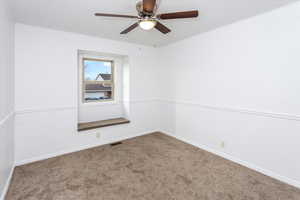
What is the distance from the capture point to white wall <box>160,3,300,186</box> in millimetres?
1941

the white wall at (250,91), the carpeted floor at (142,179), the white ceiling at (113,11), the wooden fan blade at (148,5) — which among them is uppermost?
the white ceiling at (113,11)

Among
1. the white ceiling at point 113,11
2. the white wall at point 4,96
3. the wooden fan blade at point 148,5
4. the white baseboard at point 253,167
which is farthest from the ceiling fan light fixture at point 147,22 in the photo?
the white baseboard at point 253,167

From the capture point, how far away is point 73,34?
2.89 meters

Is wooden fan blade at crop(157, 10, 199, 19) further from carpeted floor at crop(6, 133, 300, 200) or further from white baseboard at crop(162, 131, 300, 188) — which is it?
white baseboard at crop(162, 131, 300, 188)

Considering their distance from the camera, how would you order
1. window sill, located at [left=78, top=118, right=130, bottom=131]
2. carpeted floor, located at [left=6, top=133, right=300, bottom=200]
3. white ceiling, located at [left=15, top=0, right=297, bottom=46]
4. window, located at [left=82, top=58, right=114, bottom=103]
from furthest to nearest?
1. window, located at [left=82, top=58, right=114, bottom=103]
2. window sill, located at [left=78, top=118, right=130, bottom=131]
3. white ceiling, located at [left=15, top=0, right=297, bottom=46]
4. carpeted floor, located at [left=6, top=133, right=300, bottom=200]

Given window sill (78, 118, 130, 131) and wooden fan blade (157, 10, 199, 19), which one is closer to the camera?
wooden fan blade (157, 10, 199, 19)

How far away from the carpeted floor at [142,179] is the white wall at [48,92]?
1.08 ft

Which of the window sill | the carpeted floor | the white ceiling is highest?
the white ceiling

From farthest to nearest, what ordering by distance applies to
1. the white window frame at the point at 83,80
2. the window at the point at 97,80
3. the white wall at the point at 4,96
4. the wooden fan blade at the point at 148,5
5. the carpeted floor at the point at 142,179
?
1. the window at the point at 97,80
2. the white window frame at the point at 83,80
3. the carpeted floor at the point at 142,179
4. the white wall at the point at 4,96
5. the wooden fan blade at the point at 148,5

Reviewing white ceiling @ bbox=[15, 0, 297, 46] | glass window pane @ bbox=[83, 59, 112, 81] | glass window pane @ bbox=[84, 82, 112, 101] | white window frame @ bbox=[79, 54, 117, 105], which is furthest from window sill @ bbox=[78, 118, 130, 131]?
white ceiling @ bbox=[15, 0, 297, 46]

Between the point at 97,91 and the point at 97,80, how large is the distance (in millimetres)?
294

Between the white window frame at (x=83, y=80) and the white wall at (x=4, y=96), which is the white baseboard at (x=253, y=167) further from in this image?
the white wall at (x=4, y=96)

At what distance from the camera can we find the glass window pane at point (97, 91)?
3.61m

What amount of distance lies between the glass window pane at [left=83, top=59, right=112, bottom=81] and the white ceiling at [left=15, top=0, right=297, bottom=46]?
0.88 meters
